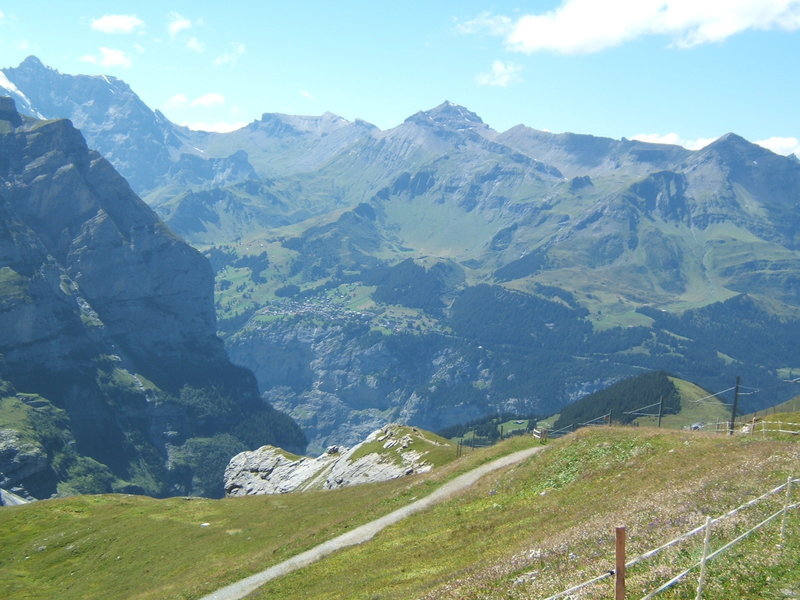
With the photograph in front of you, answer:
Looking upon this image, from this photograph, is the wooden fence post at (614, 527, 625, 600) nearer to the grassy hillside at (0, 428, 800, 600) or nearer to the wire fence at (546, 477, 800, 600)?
the wire fence at (546, 477, 800, 600)

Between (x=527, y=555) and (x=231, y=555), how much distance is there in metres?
44.9

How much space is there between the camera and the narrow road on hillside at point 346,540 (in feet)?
A: 177


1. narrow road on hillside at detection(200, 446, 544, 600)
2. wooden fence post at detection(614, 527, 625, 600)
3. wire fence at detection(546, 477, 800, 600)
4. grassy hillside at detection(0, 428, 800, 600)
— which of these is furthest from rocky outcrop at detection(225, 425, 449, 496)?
wooden fence post at detection(614, 527, 625, 600)

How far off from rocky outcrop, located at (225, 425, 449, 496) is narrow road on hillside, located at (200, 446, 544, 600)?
3058cm

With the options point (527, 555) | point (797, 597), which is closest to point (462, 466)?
point (527, 555)

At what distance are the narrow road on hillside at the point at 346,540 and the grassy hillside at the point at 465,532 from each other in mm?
1920

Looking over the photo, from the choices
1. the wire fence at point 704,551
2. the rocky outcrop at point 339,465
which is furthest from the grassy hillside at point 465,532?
the rocky outcrop at point 339,465

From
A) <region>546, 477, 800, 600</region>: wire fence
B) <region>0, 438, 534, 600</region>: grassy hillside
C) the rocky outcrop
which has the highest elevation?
<region>546, 477, 800, 600</region>: wire fence

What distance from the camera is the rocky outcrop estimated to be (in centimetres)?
11300

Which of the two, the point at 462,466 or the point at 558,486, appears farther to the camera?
the point at 462,466

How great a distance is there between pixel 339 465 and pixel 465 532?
278 feet

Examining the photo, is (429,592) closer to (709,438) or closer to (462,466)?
(709,438)

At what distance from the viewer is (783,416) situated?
8312 cm

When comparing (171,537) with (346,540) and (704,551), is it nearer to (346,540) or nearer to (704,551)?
(346,540)
